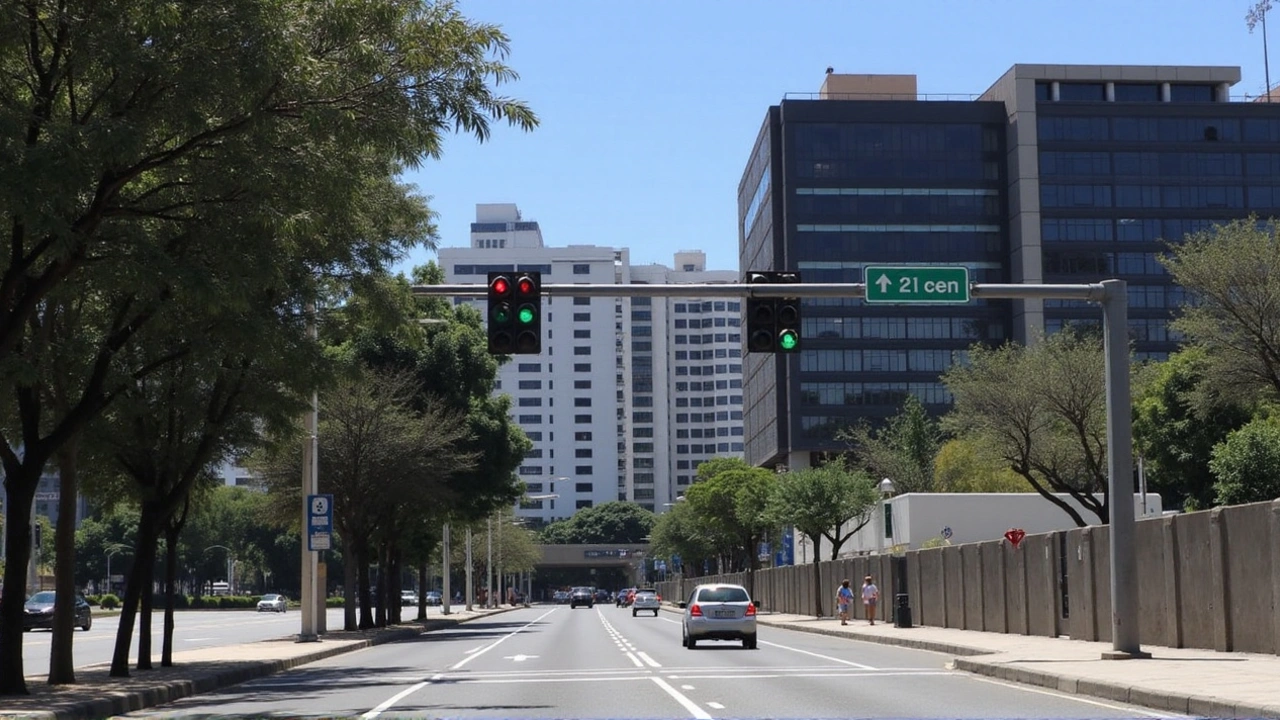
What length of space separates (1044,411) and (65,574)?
44.3 metres

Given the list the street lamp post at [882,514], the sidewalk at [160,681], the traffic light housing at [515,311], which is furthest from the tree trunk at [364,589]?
the traffic light housing at [515,311]

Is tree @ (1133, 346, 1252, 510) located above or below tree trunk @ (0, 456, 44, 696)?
above

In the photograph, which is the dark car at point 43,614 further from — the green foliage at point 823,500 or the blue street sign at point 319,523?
the green foliage at point 823,500

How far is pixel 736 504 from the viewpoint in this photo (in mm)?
94625

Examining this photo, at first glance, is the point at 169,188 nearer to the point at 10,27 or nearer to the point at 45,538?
the point at 10,27

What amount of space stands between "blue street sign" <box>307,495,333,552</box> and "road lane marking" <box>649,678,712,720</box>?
53.8 feet

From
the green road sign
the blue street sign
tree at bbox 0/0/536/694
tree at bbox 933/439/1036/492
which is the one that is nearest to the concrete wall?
the green road sign

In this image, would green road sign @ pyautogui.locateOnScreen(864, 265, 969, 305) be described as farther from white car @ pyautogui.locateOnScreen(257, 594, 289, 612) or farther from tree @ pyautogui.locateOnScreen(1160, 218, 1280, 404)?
white car @ pyautogui.locateOnScreen(257, 594, 289, 612)

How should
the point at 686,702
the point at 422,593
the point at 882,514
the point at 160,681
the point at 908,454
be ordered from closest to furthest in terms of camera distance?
the point at 686,702 → the point at 160,681 → the point at 882,514 → the point at 422,593 → the point at 908,454

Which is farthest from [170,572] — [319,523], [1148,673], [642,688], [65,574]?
[1148,673]

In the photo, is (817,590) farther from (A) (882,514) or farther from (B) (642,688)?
(B) (642,688)

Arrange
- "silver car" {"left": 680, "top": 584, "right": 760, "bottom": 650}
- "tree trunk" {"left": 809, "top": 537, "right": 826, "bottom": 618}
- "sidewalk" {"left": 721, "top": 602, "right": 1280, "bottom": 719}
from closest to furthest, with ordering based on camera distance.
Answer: "sidewalk" {"left": 721, "top": 602, "right": 1280, "bottom": 719} < "silver car" {"left": 680, "top": 584, "right": 760, "bottom": 650} < "tree trunk" {"left": 809, "top": 537, "right": 826, "bottom": 618}

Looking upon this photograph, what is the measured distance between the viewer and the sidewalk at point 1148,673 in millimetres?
15930

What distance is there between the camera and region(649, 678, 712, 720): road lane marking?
53.6 ft
